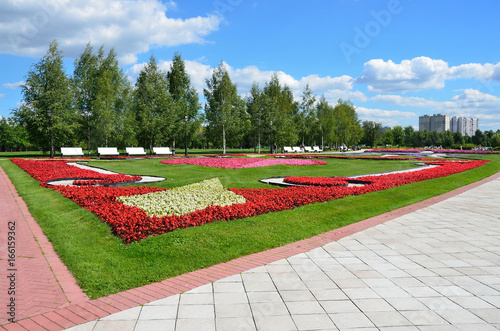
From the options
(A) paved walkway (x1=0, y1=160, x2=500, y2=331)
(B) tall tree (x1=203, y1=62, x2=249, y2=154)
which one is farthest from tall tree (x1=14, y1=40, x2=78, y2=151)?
(A) paved walkway (x1=0, y1=160, x2=500, y2=331)

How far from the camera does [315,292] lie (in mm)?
3947

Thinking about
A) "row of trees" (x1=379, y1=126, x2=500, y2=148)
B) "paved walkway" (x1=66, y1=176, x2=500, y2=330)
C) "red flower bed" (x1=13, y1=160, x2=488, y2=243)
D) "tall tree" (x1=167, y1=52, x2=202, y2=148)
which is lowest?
"paved walkway" (x1=66, y1=176, x2=500, y2=330)

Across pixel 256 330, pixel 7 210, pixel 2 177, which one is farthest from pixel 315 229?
pixel 2 177

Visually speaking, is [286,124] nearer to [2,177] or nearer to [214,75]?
[214,75]

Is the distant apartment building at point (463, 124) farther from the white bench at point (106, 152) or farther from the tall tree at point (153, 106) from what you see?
the white bench at point (106, 152)

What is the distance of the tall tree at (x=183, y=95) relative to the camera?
44.1 meters

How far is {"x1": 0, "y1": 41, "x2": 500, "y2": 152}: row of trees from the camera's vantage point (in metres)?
31.7

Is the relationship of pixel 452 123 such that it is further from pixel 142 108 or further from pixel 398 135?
pixel 142 108

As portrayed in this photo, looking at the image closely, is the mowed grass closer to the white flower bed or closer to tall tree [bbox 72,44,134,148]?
the white flower bed

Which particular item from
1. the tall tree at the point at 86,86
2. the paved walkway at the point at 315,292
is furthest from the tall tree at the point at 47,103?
the paved walkway at the point at 315,292

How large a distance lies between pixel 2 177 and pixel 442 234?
16.3 m

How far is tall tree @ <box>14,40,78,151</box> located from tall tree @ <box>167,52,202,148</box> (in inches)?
537

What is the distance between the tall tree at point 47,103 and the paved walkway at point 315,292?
29.0 metres

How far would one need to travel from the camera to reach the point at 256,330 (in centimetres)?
313
